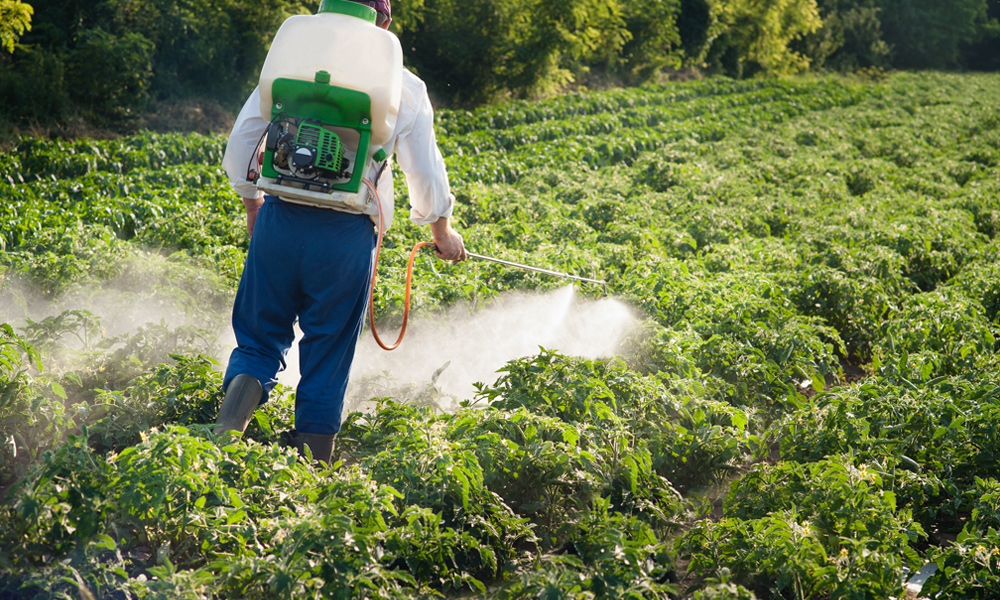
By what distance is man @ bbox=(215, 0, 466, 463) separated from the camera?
115 inches

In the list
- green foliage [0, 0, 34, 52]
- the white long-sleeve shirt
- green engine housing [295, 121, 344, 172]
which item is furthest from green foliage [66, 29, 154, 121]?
green engine housing [295, 121, 344, 172]

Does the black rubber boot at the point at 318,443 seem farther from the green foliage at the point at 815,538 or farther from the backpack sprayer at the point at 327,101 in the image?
the green foliage at the point at 815,538

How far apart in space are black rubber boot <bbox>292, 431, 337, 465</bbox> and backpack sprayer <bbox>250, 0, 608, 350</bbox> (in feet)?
3.09

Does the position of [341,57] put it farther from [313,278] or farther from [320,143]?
[313,278]

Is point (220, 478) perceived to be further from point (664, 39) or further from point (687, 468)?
point (664, 39)

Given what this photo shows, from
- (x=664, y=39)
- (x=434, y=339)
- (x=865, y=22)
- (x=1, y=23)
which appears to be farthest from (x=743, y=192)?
(x=865, y=22)

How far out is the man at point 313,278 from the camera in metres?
2.91

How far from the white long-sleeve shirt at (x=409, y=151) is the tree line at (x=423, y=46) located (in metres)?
7.89

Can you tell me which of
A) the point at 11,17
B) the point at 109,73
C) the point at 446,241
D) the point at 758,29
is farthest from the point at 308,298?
the point at 758,29

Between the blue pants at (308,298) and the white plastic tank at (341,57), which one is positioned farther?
the blue pants at (308,298)

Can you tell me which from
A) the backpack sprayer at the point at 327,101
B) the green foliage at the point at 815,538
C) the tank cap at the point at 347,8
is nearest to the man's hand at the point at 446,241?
the backpack sprayer at the point at 327,101

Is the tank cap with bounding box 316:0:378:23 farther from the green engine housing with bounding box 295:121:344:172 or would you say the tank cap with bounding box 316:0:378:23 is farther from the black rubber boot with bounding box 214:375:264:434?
the black rubber boot with bounding box 214:375:264:434

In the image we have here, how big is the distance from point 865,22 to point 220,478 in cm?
5193

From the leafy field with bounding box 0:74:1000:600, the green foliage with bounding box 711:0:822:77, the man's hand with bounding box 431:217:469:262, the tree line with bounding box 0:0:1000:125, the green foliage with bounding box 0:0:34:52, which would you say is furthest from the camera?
the green foliage with bounding box 711:0:822:77
